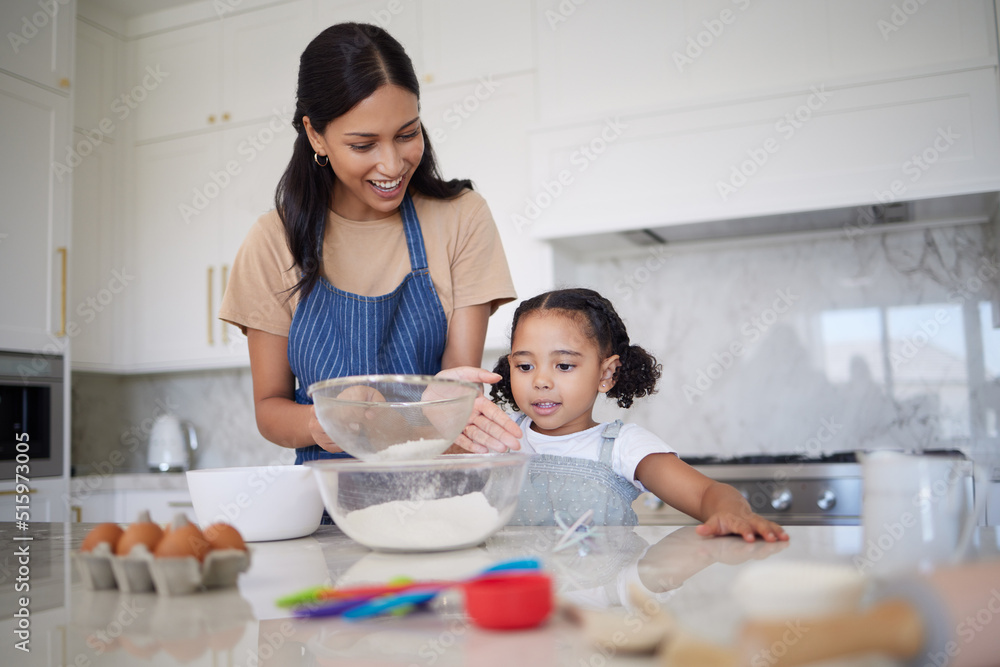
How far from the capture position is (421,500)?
700 mm

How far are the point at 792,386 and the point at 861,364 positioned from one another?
223mm

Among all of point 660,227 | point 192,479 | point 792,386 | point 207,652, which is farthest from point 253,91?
point 207,652

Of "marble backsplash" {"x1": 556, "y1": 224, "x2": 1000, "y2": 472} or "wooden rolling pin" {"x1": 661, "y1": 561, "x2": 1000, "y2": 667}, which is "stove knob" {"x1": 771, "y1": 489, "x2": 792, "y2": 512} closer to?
"marble backsplash" {"x1": 556, "y1": 224, "x2": 1000, "y2": 472}

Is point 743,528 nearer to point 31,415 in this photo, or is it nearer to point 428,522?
point 428,522

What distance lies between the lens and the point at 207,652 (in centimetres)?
43

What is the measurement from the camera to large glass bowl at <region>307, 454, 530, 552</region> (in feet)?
2.28

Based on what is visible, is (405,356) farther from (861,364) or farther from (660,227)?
(861,364)

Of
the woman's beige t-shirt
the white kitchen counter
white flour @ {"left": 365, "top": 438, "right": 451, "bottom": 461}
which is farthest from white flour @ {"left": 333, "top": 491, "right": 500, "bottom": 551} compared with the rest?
the white kitchen counter

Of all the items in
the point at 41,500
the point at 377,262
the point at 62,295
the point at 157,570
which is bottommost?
the point at 41,500

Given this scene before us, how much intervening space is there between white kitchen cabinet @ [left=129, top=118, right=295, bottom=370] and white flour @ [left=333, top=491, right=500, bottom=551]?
2.37 meters

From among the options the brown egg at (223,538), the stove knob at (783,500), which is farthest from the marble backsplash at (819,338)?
the brown egg at (223,538)


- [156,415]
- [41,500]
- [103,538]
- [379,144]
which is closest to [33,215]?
[41,500]

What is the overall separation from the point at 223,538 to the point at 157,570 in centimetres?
5

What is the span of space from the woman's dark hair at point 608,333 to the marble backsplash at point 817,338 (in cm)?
127
